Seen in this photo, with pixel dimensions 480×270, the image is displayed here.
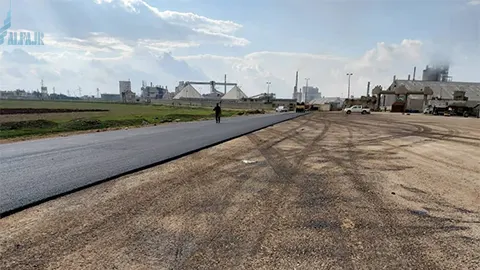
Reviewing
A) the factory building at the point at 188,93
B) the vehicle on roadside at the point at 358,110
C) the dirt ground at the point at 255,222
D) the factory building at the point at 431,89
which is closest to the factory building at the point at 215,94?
the factory building at the point at 188,93

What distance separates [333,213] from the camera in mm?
5402

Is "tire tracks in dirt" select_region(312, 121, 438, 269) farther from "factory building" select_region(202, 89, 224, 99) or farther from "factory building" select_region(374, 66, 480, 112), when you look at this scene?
"factory building" select_region(202, 89, 224, 99)

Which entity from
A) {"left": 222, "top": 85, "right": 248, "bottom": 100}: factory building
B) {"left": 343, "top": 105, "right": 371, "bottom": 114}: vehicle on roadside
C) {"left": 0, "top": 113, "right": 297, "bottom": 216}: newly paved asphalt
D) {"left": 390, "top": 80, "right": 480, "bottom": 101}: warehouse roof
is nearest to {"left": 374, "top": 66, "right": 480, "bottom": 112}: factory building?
{"left": 390, "top": 80, "right": 480, "bottom": 101}: warehouse roof

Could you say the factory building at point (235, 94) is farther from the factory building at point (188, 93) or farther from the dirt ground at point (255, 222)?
the dirt ground at point (255, 222)

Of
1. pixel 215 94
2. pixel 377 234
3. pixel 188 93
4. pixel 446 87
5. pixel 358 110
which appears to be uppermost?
pixel 446 87

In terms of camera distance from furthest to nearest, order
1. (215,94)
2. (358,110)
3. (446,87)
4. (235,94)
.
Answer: (215,94) → (235,94) → (446,87) → (358,110)

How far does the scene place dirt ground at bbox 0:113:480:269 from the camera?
3.75m

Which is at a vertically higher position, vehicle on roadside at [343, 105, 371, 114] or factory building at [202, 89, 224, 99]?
factory building at [202, 89, 224, 99]

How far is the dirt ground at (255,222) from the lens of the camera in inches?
147

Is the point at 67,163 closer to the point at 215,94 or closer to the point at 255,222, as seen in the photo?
the point at 255,222

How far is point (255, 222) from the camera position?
4.89 metres

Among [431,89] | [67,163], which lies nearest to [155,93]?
[431,89]

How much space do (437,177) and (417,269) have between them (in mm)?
5787

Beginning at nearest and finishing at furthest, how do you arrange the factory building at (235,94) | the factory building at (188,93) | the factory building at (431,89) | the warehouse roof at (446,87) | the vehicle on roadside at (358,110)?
1. the vehicle on roadside at (358,110)
2. the factory building at (431,89)
3. the warehouse roof at (446,87)
4. the factory building at (235,94)
5. the factory building at (188,93)
